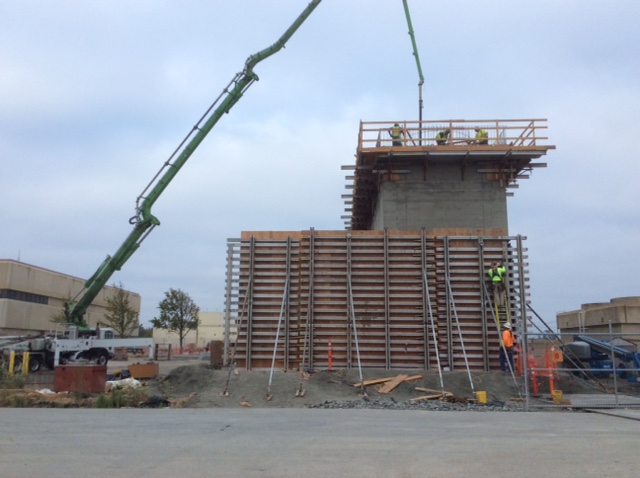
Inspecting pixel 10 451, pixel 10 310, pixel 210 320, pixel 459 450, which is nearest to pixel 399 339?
pixel 459 450

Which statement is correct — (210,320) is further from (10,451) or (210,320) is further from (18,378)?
(10,451)

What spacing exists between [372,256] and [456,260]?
113 inches

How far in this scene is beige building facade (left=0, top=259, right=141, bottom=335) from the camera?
2052 inches

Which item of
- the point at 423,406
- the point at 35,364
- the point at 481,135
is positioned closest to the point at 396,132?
the point at 481,135

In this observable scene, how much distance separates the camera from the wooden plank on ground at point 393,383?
16.5m

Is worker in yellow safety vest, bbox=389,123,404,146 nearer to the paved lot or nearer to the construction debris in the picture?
the construction debris

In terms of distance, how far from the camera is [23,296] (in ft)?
180

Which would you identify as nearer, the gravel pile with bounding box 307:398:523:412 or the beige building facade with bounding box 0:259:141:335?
the gravel pile with bounding box 307:398:523:412

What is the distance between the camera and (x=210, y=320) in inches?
4195

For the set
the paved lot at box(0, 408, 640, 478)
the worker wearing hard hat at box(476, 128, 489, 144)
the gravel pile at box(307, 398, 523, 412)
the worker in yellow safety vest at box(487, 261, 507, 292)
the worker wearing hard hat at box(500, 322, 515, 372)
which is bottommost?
the gravel pile at box(307, 398, 523, 412)

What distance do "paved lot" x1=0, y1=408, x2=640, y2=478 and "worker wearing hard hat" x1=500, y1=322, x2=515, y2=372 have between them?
5.23 m

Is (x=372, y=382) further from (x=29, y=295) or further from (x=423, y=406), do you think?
(x=29, y=295)

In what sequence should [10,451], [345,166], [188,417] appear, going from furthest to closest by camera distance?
[345,166] < [188,417] < [10,451]

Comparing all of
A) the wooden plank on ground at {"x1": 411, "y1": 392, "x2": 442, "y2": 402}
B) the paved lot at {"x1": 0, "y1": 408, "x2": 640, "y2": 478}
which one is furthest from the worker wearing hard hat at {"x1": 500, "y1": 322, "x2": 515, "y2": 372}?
the paved lot at {"x1": 0, "y1": 408, "x2": 640, "y2": 478}
